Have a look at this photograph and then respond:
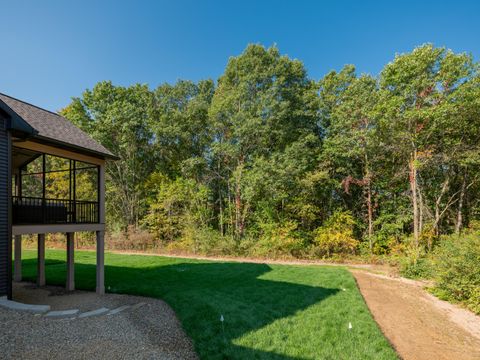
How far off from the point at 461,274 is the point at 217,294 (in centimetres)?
689

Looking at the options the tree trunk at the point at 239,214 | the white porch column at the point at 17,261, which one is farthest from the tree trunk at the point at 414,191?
the white porch column at the point at 17,261

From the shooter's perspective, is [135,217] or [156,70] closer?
[156,70]

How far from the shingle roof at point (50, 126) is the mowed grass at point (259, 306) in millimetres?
4315

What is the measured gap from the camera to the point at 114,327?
4891 mm

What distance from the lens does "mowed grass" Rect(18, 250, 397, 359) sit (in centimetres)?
456

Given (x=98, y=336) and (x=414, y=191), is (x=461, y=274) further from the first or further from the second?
(x=98, y=336)

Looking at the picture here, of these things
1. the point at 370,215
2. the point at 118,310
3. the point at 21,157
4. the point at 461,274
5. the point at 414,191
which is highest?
the point at 21,157

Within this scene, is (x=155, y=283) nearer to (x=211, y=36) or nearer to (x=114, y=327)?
(x=114, y=327)

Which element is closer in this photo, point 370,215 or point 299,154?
point 370,215

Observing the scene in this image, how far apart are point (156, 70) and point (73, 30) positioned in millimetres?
9845

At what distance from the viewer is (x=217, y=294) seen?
7.25 m

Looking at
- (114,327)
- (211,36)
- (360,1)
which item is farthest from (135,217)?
(360,1)

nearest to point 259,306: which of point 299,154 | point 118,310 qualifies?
point 118,310

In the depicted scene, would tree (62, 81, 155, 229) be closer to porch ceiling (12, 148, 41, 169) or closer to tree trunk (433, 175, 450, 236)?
porch ceiling (12, 148, 41, 169)
